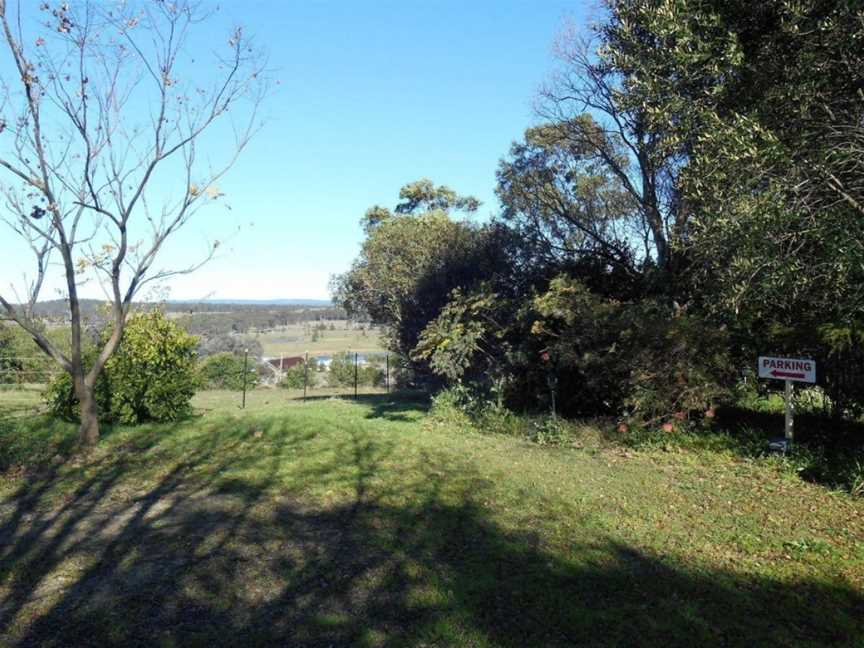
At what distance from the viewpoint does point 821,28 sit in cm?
623

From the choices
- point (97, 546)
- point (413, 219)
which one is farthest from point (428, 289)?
point (97, 546)

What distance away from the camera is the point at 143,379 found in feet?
34.0

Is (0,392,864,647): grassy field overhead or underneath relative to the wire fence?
overhead

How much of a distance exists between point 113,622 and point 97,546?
57.3 inches

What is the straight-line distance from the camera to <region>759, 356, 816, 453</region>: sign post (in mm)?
7719

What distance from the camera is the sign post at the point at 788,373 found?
7.72m

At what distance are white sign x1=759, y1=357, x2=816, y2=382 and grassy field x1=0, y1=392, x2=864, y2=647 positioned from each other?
117 centimetres

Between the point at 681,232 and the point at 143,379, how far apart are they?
9156 mm

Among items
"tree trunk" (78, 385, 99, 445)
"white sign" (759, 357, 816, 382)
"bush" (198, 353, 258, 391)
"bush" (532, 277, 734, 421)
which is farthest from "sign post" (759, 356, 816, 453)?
"bush" (198, 353, 258, 391)

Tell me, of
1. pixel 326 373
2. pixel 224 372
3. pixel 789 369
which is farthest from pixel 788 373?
pixel 326 373

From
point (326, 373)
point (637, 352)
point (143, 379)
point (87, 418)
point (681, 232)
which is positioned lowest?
point (326, 373)

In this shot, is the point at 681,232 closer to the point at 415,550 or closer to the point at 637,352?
the point at 637,352

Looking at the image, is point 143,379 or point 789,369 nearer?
point 789,369

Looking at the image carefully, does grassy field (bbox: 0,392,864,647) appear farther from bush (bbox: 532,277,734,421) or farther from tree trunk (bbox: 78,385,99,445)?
bush (bbox: 532,277,734,421)
